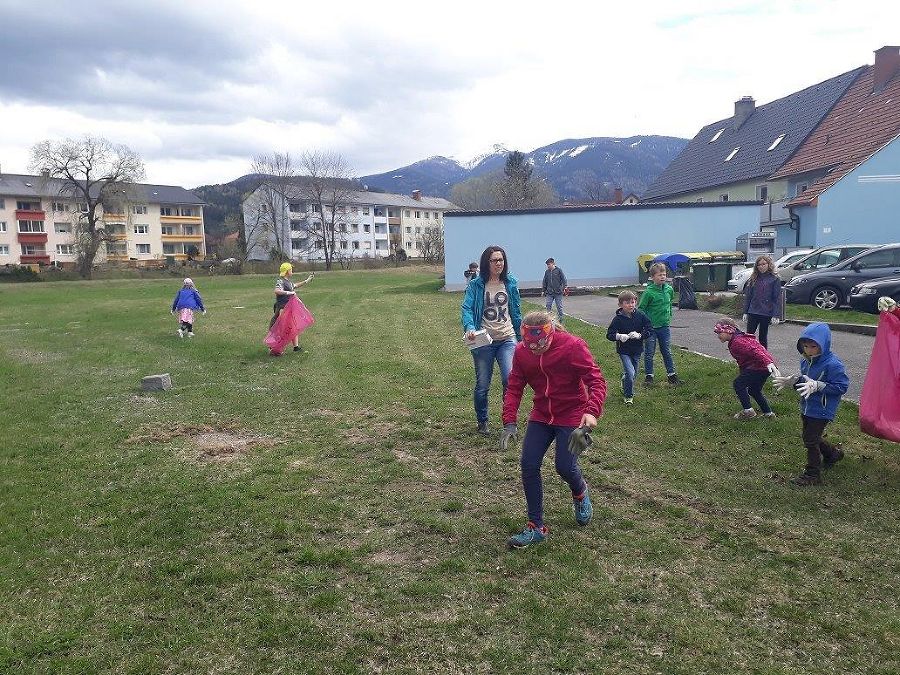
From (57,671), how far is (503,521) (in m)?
2.98

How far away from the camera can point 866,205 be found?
2848 cm

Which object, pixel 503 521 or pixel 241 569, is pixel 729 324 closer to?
pixel 503 521

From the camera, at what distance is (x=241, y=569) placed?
14.2ft

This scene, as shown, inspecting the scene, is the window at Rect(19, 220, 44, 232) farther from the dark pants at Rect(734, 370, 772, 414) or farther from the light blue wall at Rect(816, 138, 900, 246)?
the dark pants at Rect(734, 370, 772, 414)

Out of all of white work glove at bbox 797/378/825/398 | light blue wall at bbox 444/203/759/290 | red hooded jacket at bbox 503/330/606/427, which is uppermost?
light blue wall at bbox 444/203/759/290

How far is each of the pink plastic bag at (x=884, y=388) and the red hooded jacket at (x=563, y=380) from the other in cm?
278

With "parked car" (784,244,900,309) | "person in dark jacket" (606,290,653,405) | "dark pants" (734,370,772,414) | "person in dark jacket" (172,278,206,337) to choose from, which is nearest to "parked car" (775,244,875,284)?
"parked car" (784,244,900,309)

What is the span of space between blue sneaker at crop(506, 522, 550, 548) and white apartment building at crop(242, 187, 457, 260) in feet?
236

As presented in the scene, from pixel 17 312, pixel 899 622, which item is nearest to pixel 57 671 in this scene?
pixel 899 622

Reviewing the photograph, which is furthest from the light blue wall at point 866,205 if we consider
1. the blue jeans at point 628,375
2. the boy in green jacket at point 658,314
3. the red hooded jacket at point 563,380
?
the red hooded jacket at point 563,380

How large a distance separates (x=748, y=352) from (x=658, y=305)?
2175 millimetres

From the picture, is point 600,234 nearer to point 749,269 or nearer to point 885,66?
point 749,269

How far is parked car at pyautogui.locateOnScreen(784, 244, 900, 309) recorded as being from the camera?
16.6 m

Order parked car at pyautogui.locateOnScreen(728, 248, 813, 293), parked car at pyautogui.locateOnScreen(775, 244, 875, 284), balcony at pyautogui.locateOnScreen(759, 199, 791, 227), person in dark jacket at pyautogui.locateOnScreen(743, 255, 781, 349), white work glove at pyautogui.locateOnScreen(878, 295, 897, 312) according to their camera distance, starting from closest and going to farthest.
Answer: white work glove at pyautogui.locateOnScreen(878, 295, 897, 312) < person in dark jacket at pyautogui.locateOnScreen(743, 255, 781, 349) < parked car at pyautogui.locateOnScreen(775, 244, 875, 284) < parked car at pyautogui.locateOnScreen(728, 248, 813, 293) < balcony at pyautogui.locateOnScreen(759, 199, 791, 227)
